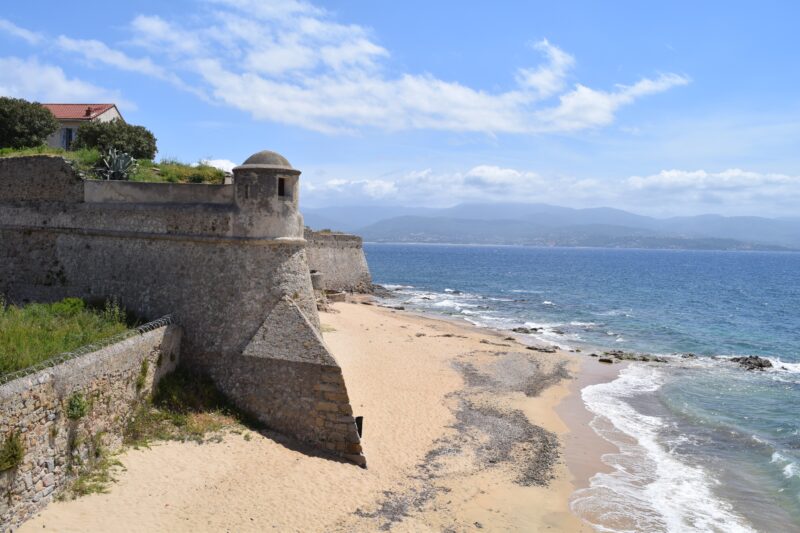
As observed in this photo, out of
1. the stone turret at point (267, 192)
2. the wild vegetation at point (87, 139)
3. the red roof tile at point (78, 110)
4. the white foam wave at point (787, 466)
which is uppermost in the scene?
the red roof tile at point (78, 110)

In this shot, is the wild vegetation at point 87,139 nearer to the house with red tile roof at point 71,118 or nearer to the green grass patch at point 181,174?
the green grass patch at point 181,174

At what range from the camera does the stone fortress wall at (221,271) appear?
14961 mm

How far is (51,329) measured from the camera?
13.9 metres

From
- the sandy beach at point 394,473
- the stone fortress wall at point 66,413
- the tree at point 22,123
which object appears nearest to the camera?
the stone fortress wall at point 66,413

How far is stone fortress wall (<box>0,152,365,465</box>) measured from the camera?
1496 centimetres

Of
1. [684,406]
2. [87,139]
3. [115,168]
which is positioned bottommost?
[684,406]

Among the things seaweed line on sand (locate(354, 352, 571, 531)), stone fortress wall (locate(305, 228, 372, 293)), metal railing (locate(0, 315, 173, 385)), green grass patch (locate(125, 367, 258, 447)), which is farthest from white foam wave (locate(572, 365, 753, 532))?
stone fortress wall (locate(305, 228, 372, 293))

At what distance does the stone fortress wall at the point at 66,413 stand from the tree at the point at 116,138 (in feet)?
52.4

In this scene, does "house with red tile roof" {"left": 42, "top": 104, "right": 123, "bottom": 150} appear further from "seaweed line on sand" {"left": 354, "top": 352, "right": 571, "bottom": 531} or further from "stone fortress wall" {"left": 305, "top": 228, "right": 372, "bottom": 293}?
"seaweed line on sand" {"left": 354, "top": 352, "right": 571, "bottom": 531}

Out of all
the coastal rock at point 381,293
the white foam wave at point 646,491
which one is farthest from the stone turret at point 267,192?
the coastal rock at point 381,293

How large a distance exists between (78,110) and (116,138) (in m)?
9.03

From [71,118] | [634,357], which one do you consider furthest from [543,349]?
[71,118]

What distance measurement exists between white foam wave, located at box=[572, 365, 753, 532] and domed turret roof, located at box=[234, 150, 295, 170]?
1201cm

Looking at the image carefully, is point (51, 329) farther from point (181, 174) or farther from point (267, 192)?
point (181, 174)
